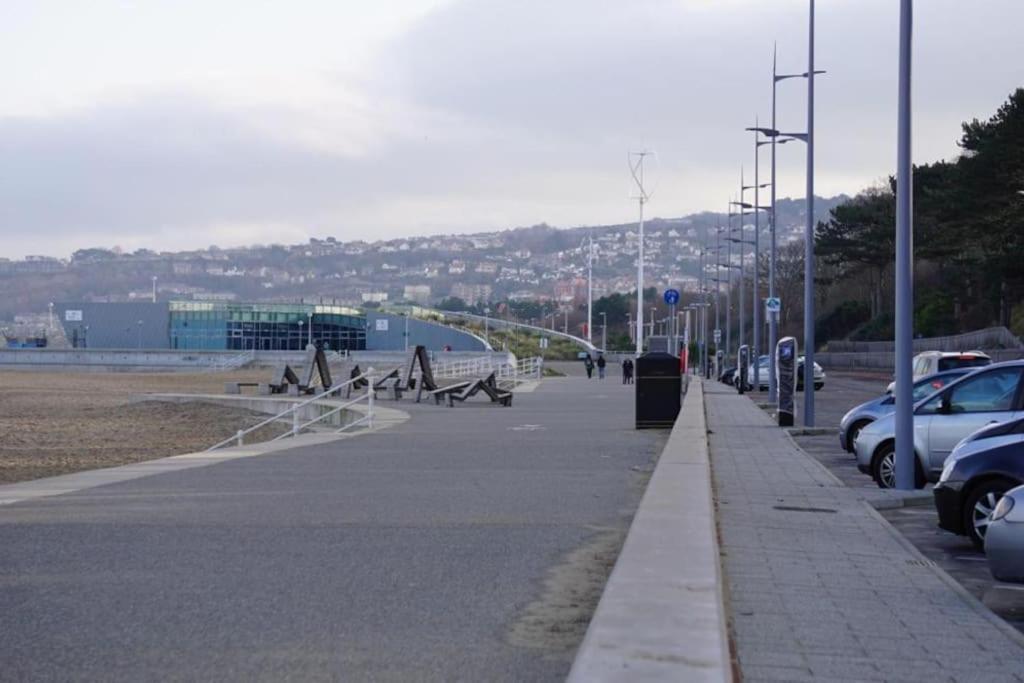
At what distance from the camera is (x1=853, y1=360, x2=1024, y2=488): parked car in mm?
16734

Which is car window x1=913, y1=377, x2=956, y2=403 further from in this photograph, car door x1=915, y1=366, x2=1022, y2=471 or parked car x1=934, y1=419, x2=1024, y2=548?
parked car x1=934, y1=419, x2=1024, y2=548

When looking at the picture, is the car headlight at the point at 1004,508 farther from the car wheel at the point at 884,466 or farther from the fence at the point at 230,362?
the fence at the point at 230,362

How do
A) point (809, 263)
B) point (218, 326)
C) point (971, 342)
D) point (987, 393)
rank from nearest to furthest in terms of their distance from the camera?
point (987, 393) → point (809, 263) → point (971, 342) → point (218, 326)

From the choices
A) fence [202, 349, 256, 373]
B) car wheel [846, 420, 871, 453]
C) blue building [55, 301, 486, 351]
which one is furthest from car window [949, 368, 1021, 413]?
blue building [55, 301, 486, 351]

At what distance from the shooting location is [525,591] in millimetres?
8805

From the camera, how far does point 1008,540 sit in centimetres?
945

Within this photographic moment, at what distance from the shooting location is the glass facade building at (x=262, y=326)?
146125mm

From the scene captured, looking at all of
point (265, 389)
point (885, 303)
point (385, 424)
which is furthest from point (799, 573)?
point (885, 303)

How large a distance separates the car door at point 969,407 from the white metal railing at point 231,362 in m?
88.8

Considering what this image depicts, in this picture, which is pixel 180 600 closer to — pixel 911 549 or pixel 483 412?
pixel 911 549

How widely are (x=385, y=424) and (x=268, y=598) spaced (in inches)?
916

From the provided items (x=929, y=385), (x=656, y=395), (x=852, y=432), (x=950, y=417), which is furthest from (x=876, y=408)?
(x=656, y=395)

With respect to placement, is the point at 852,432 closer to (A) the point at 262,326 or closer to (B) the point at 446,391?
(B) the point at 446,391

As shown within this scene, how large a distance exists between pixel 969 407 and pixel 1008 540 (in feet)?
26.1
